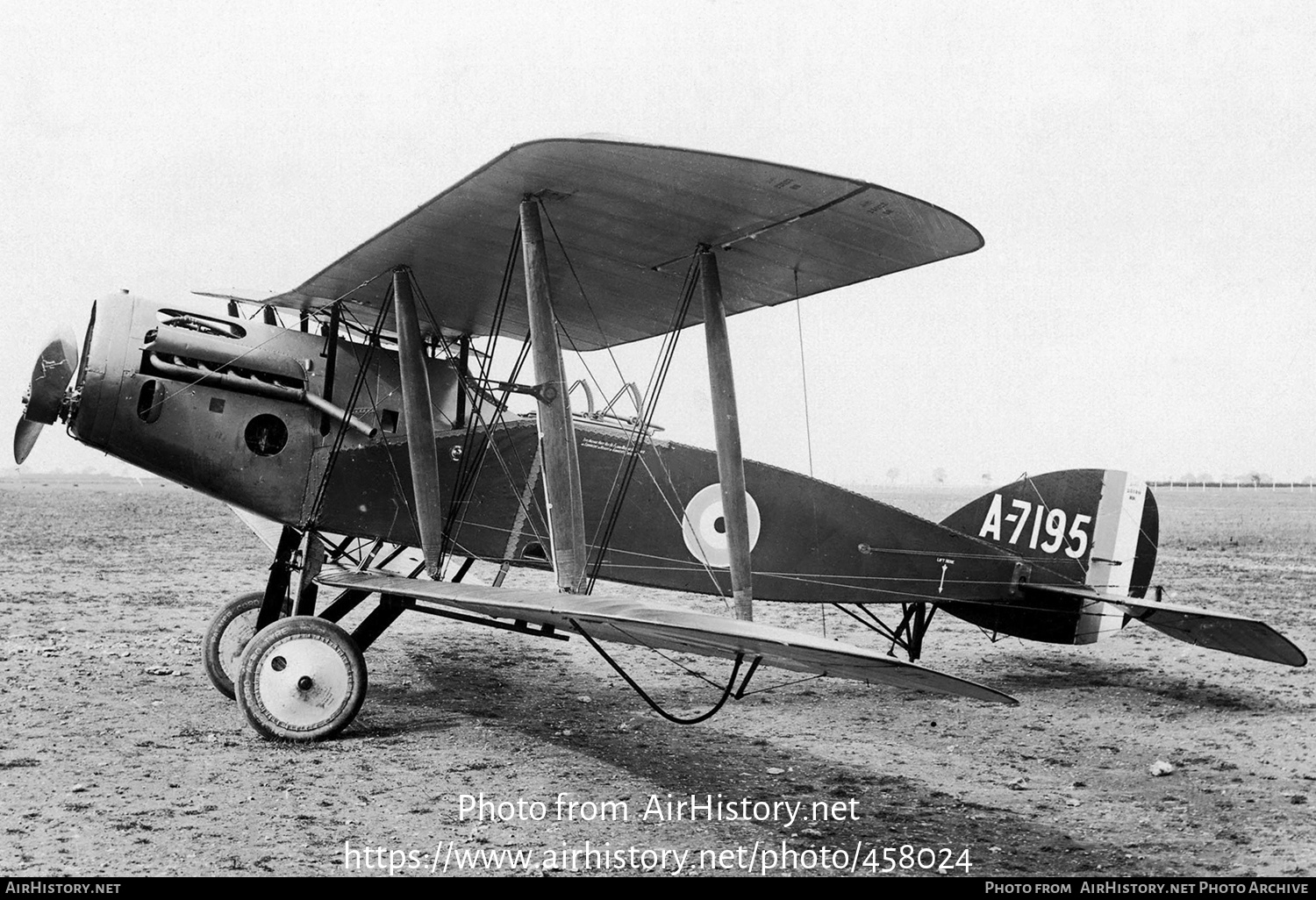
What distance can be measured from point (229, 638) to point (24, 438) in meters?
1.91

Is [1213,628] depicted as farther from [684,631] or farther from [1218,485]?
[1218,485]

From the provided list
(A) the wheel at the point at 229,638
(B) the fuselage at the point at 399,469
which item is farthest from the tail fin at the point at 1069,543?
(A) the wheel at the point at 229,638

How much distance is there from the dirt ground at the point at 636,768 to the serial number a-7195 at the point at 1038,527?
1.12 meters

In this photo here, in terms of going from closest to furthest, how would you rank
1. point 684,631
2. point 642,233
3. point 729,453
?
point 684,631, point 729,453, point 642,233

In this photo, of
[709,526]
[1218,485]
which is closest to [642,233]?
[709,526]

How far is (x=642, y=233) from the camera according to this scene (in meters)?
5.73

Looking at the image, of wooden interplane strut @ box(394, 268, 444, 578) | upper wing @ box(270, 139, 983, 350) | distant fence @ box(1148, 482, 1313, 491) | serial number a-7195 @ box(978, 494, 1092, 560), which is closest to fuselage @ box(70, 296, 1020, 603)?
wooden interplane strut @ box(394, 268, 444, 578)

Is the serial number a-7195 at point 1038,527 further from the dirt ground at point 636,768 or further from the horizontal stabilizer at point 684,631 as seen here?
the horizontal stabilizer at point 684,631

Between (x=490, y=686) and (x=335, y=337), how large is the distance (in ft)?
9.22

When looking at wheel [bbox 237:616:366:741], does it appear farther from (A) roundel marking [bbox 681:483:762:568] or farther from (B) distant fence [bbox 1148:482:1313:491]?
(B) distant fence [bbox 1148:482:1313:491]

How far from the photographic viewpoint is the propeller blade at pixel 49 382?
6.21 m

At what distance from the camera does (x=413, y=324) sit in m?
6.46

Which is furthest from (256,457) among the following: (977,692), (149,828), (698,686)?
(977,692)

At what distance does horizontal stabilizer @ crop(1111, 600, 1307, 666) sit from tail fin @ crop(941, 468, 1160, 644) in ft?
2.00
